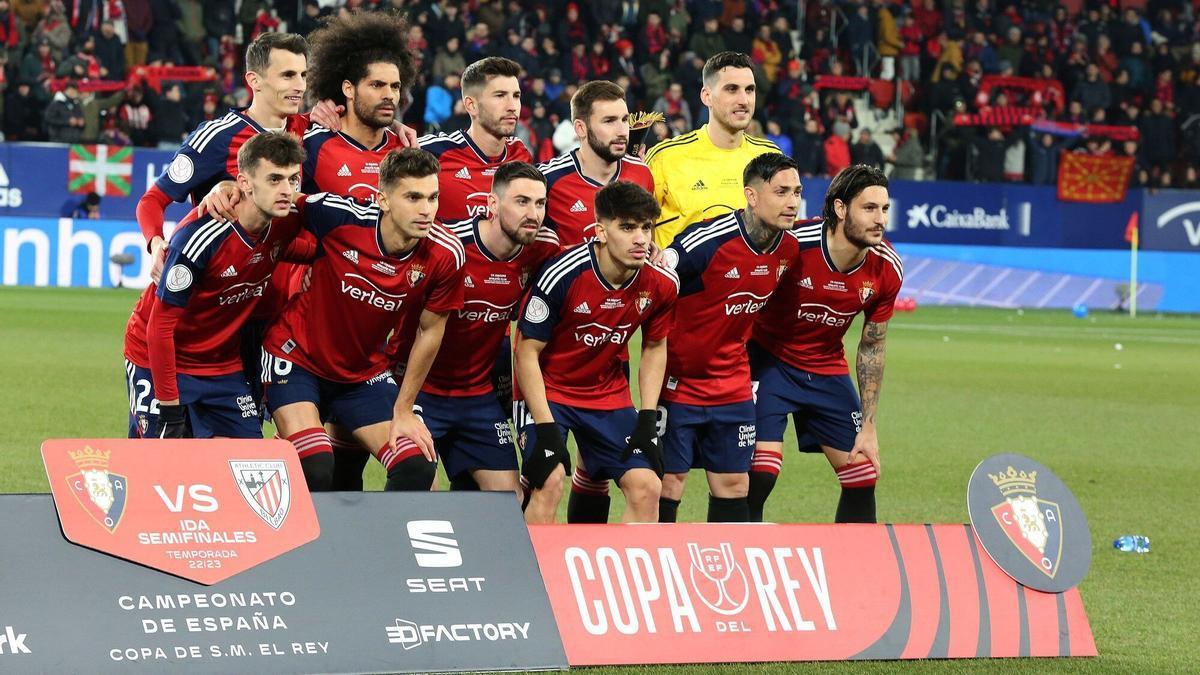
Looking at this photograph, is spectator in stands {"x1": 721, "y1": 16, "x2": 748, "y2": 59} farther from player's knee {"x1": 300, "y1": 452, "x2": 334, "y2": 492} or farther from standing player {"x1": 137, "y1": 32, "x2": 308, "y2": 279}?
player's knee {"x1": 300, "y1": 452, "x2": 334, "y2": 492}

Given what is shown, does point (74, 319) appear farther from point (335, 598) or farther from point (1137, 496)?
point (335, 598)

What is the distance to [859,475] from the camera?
25.4 feet

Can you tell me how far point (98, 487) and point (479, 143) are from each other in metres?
2.99

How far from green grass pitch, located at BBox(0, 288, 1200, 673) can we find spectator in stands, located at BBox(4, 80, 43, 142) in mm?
3170

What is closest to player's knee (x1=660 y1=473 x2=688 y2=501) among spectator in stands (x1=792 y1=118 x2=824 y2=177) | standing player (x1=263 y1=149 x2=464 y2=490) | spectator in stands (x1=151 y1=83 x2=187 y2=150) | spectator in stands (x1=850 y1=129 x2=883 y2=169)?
standing player (x1=263 y1=149 x2=464 y2=490)

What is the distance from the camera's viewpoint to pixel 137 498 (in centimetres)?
527

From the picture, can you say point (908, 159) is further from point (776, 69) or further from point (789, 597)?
point (789, 597)

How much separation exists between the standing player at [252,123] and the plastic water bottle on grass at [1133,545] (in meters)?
4.60

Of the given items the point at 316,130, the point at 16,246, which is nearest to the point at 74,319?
the point at 16,246

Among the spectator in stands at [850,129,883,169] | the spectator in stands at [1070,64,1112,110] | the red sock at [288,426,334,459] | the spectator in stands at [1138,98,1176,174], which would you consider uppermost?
the red sock at [288,426,334,459]

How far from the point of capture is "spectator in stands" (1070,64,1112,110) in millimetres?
32188

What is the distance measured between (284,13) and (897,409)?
16.6 m

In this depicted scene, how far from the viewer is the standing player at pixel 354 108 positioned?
729 cm

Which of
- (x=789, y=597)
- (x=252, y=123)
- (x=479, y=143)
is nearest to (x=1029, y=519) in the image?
(x=789, y=597)
